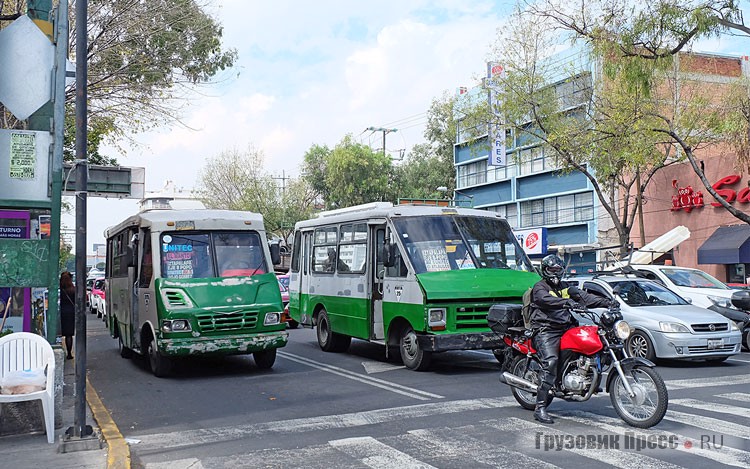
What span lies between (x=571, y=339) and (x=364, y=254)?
6524mm

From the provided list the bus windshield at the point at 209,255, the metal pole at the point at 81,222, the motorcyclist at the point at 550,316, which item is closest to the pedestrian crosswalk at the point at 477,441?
the motorcyclist at the point at 550,316

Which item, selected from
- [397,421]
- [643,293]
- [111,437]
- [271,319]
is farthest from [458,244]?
[111,437]

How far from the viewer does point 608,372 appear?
7.96 metres

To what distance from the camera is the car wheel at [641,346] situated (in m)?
13.1

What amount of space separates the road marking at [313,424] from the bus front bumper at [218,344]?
3843 mm

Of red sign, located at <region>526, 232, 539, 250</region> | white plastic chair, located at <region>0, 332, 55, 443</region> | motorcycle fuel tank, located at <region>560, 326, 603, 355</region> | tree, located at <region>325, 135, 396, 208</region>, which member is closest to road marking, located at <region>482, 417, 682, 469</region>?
motorcycle fuel tank, located at <region>560, 326, 603, 355</region>

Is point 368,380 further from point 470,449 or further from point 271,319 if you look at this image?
point 470,449

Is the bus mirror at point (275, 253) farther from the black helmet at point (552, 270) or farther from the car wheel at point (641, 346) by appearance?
A: the car wheel at point (641, 346)

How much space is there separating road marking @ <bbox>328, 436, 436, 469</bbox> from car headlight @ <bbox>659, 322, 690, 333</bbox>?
741 centimetres

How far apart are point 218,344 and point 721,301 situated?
11.2 metres

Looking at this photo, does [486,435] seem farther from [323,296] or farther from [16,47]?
[323,296]

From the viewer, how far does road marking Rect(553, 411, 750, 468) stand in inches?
247

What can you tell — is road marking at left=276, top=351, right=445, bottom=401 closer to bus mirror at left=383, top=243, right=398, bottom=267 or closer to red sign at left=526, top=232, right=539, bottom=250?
bus mirror at left=383, top=243, right=398, bottom=267

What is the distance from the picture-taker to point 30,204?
30.2ft
